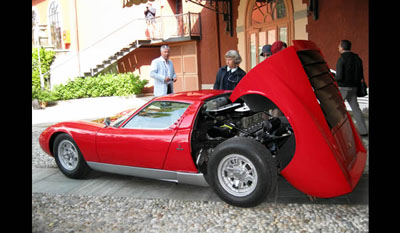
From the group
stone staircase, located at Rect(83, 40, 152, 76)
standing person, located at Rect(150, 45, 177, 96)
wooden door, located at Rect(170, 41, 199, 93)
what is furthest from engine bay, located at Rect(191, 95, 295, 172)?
stone staircase, located at Rect(83, 40, 152, 76)

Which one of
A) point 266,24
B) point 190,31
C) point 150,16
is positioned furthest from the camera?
point 150,16

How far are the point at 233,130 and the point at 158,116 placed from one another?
94cm

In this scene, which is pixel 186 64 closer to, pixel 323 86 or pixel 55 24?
pixel 55 24

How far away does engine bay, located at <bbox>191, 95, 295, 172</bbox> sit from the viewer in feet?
12.6

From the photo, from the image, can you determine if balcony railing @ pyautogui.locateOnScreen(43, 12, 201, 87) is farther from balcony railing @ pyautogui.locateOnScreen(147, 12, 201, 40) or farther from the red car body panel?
the red car body panel

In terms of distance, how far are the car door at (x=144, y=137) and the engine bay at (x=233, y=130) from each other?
1.00 ft

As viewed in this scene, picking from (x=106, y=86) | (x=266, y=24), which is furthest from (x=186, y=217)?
(x=106, y=86)

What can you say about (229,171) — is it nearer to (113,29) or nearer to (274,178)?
(274,178)

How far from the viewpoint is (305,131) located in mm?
3154

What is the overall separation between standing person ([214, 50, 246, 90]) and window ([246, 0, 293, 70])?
18.3 ft

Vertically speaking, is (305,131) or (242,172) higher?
(305,131)

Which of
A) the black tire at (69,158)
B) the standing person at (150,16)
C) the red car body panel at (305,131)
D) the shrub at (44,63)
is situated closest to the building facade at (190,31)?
the standing person at (150,16)

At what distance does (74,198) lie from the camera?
4.23m
